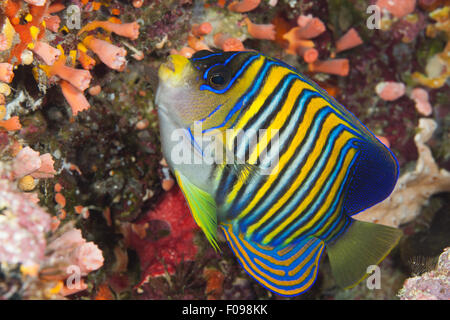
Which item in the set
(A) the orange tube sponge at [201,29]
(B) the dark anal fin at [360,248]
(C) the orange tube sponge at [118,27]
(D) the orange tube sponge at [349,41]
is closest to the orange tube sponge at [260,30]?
(A) the orange tube sponge at [201,29]

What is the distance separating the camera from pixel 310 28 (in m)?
2.84

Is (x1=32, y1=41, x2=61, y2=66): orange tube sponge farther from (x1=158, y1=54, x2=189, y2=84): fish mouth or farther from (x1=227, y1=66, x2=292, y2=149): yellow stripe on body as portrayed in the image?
(x1=227, y1=66, x2=292, y2=149): yellow stripe on body

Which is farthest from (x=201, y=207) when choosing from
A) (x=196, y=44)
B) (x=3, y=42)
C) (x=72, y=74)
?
(x=196, y=44)

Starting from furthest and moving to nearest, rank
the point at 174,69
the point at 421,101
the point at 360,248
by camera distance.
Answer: the point at 421,101
the point at 360,248
the point at 174,69

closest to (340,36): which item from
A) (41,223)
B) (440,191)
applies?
(440,191)

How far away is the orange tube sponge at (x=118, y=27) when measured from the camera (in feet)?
7.54

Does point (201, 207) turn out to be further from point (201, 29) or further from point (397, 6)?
point (397, 6)

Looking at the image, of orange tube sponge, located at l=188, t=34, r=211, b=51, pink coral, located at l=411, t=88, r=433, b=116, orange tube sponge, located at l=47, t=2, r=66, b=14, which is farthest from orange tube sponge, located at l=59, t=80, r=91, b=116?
pink coral, located at l=411, t=88, r=433, b=116

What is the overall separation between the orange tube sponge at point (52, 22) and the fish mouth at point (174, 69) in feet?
2.91

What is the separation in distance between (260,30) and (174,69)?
137 centimetres

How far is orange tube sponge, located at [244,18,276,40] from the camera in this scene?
2.75 meters

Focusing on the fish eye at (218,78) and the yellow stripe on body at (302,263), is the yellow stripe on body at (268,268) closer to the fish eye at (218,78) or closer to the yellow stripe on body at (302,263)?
the yellow stripe on body at (302,263)

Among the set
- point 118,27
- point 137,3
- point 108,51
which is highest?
point 137,3

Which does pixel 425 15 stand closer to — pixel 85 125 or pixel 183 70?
pixel 183 70
